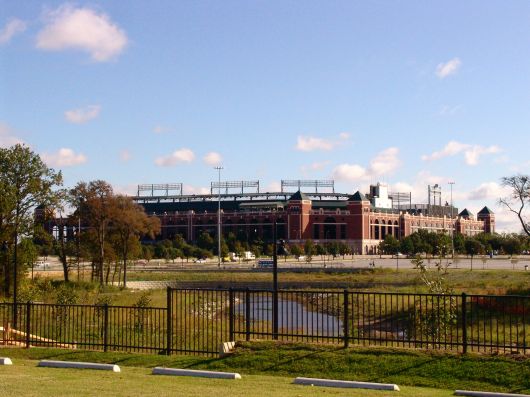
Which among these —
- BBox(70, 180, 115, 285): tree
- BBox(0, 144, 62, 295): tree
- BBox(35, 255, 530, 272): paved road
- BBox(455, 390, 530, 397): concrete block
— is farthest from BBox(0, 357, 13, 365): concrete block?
BBox(35, 255, 530, 272): paved road

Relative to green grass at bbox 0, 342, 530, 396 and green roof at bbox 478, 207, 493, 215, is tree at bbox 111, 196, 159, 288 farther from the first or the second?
green roof at bbox 478, 207, 493, 215

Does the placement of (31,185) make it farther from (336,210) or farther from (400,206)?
(400,206)

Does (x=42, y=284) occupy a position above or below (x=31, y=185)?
below

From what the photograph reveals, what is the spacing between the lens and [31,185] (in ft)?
126

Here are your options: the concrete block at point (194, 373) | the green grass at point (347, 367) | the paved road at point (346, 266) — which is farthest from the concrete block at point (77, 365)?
the paved road at point (346, 266)

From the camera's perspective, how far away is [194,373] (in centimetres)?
1456

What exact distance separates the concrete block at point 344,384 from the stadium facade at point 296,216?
110760 millimetres

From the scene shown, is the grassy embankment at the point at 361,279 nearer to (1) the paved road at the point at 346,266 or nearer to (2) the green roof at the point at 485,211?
(1) the paved road at the point at 346,266

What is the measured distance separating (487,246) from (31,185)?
103490 millimetres

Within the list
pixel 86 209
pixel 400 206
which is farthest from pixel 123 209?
pixel 400 206

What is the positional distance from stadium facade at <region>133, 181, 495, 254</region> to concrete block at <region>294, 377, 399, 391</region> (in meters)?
111

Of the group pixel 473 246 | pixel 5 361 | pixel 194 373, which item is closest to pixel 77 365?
pixel 5 361

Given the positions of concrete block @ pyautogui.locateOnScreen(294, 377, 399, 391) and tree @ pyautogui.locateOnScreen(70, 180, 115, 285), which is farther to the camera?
tree @ pyautogui.locateOnScreen(70, 180, 115, 285)

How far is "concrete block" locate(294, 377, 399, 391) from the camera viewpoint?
42.4ft
